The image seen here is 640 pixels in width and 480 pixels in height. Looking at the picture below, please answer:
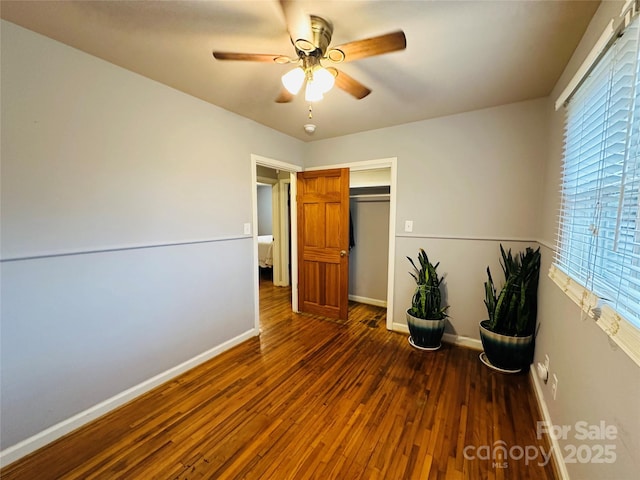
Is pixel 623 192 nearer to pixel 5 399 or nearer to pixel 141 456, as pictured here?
pixel 141 456

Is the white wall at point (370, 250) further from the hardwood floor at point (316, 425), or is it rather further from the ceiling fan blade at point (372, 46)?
the ceiling fan blade at point (372, 46)

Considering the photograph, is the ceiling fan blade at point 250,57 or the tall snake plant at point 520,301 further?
the tall snake plant at point 520,301

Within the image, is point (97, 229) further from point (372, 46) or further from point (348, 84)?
point (372, 46)

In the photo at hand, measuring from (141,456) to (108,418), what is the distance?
49 centimetres

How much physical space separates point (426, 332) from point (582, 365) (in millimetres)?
1447

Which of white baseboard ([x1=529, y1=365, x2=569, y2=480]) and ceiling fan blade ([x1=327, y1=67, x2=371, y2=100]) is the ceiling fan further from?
white baseboard ([x1=529, y1=365, x2=569, y2=480])

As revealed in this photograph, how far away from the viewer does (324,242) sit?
3.41m

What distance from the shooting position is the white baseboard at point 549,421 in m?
1.30

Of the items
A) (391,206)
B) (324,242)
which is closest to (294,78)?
(391,206)

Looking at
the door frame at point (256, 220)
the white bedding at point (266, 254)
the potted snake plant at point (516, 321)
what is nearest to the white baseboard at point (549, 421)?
the potted snake plant at point (516, 321)

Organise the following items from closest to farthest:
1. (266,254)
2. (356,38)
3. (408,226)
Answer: (356,38), (408,226), (266,254)

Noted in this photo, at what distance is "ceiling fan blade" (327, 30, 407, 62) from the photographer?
1169mm

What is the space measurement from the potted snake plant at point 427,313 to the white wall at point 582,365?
0.77 metres

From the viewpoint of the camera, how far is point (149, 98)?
6.43 ft
